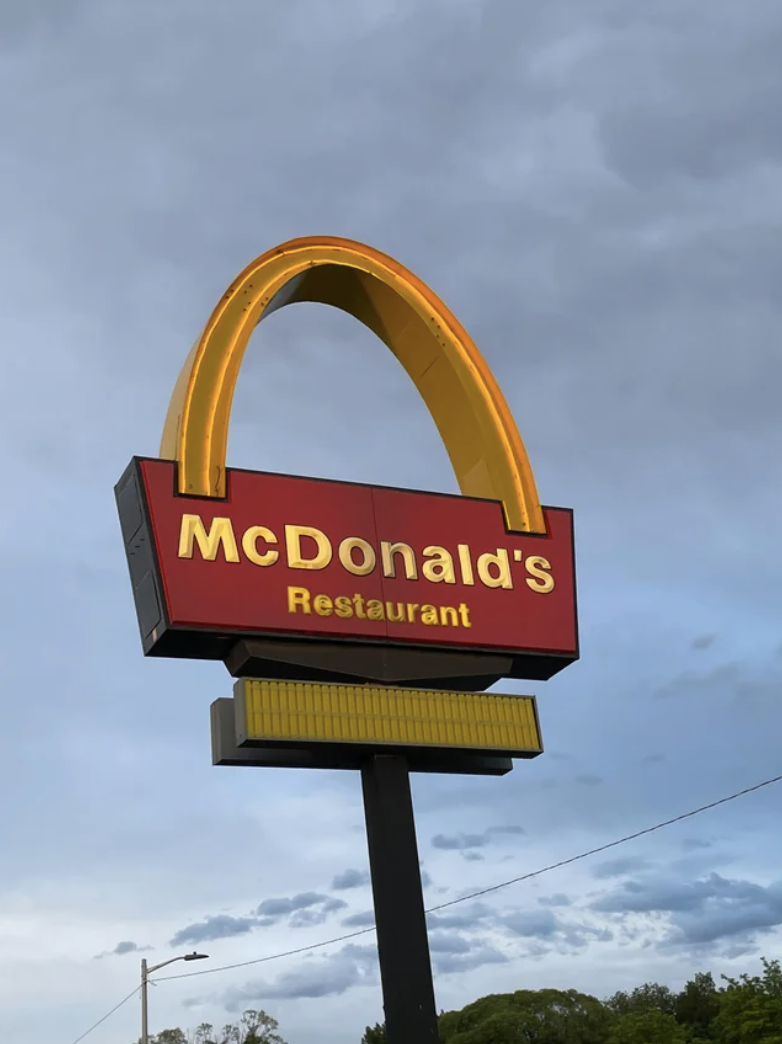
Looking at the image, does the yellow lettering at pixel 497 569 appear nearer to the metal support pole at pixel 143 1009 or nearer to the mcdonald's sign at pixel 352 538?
the mcdonald's sign at pixel 352 538

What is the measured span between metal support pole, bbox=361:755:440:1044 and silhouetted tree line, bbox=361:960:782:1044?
30.0m

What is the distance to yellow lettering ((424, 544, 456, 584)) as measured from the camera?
18297mm

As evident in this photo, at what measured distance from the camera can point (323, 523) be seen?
1775 centimetres

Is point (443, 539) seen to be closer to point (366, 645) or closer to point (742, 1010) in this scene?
point (366, 645)

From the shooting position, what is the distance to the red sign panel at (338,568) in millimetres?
16406

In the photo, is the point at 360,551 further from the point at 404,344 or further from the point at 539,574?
the point at 404,344

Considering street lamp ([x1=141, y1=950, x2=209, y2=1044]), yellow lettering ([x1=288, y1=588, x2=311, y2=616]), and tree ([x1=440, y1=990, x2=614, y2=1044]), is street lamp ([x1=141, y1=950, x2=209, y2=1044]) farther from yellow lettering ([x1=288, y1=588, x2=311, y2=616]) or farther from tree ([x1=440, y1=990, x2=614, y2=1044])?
tree ([x1=440, y1=990, x2=614, y2=1044])

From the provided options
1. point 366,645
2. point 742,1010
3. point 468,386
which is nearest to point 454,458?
point 468,386

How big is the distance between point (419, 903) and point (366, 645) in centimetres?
367

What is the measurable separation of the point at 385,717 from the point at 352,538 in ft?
9.08

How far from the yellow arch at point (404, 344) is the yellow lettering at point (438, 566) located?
149 centimetres

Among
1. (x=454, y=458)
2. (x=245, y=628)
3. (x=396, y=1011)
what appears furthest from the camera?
(x=454, y=458)

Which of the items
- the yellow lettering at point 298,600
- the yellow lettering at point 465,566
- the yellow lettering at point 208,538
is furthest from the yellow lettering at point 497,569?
the yellow lettering at point 208,538

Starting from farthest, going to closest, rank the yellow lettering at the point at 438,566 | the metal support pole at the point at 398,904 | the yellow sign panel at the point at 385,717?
the yellow lettering at the point at 438,566, the yellow sign panel at the point at 385,717, the metal support pole at the point at 398,904
